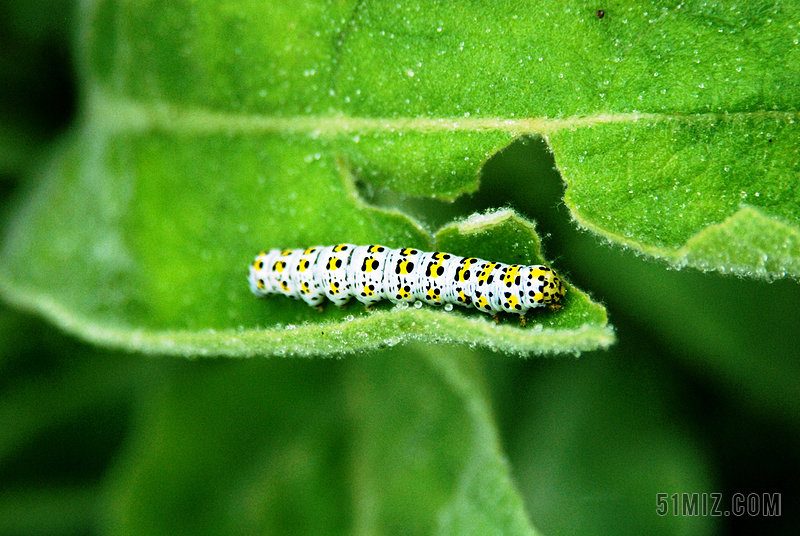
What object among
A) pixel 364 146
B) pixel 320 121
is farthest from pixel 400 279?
pixel 320 121

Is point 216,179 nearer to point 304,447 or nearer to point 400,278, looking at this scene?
point 400,278

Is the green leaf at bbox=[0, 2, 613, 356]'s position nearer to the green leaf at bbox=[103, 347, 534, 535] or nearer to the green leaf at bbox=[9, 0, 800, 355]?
the green leaf at bbox=[9, 0, 800, 355]

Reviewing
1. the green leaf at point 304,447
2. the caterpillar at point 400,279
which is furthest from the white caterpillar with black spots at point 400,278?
the green leaf at point 304,447

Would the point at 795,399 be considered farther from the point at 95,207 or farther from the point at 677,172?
the point at 95,207

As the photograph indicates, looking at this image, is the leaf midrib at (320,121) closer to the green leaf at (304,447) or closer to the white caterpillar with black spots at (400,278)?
the white caterpillar with black spots at (400,278)

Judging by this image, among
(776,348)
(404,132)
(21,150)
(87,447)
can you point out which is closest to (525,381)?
(776,348)

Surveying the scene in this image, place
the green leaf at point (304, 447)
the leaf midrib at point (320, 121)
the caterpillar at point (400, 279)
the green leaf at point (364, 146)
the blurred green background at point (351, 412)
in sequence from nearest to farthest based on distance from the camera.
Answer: the green leaf at point (364, 146), the leaf midrib at point (320, 121), the caterpillar at point (400, 279), the green leaf at point (304, 447), the blurred green background at point (351, 412)
